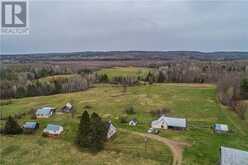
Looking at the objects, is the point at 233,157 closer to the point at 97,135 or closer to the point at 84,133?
the point at 97,135

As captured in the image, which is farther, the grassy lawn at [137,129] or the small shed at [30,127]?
the small shed at [30,127]

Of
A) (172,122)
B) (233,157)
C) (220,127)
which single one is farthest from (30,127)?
(220,127)

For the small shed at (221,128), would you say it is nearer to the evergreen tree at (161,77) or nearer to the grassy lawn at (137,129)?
the grassy lawn at (137,129)

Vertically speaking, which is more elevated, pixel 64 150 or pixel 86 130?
pixel 86 130

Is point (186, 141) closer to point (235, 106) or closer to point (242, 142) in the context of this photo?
point (242, 142)

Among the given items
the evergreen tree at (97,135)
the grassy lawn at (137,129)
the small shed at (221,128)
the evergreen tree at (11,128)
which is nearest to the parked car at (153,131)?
the grassy lawn at (137,129)

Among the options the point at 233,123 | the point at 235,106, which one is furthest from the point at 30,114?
the point at 235,106
